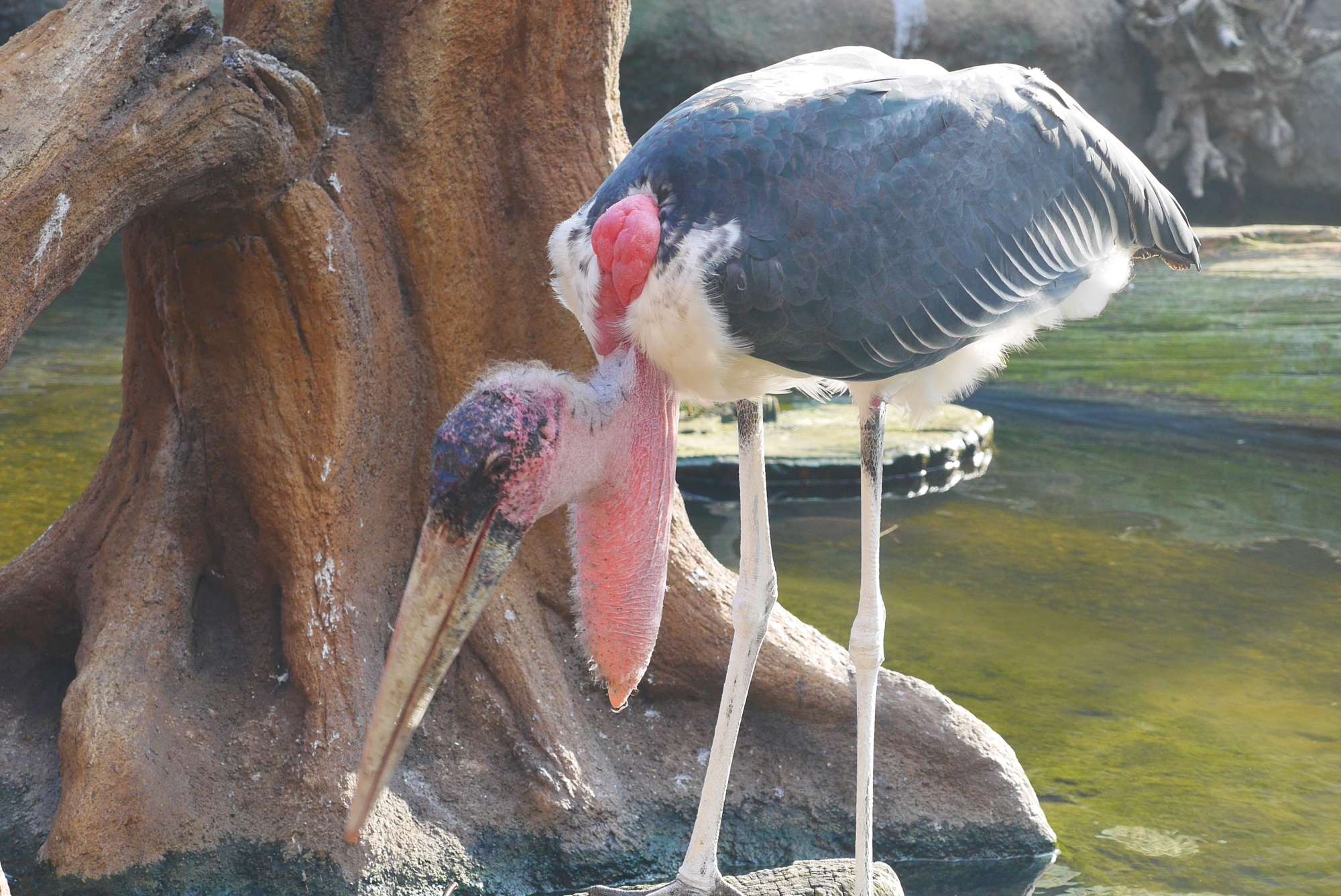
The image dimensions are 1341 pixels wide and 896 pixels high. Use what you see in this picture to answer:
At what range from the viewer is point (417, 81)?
2.88 m

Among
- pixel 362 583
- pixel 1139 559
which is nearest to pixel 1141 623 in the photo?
→ pixel 1139 559

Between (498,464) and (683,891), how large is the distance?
1.06 m

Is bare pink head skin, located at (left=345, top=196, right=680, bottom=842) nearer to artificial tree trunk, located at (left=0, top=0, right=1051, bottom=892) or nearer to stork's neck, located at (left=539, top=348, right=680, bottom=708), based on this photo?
stork's neck, located at (left=539, top=348, right=680, bottom=708)

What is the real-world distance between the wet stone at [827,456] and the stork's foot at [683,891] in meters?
3.37

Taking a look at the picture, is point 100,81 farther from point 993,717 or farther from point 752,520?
point 993,717

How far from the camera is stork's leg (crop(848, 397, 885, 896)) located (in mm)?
2408

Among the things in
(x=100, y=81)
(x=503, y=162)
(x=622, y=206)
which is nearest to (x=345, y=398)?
(x=503, y=162)

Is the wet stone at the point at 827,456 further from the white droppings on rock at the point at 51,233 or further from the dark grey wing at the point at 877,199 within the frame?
the white droppings on rock at the point at 51,233

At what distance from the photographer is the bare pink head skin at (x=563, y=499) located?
1.82 m

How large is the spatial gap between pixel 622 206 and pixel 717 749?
1.07m

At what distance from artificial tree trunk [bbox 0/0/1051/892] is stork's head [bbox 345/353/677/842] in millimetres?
814

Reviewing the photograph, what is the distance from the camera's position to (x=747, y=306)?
79.5 inches

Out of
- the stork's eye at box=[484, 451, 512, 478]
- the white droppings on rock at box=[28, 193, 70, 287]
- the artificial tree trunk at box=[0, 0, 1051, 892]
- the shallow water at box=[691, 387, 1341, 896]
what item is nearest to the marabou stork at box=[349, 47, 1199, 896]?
the stork's eye at box=[484, 451, 512, 478]

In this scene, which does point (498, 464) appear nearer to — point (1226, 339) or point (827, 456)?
point (827, 456)
